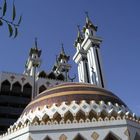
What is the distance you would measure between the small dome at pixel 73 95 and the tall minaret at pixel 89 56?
59.3 feet

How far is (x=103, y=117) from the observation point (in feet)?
49.8

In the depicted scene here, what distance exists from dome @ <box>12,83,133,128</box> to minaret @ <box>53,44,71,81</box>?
95.6ft

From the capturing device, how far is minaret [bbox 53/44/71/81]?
47594mm

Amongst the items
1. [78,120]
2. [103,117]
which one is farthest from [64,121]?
[103,117]

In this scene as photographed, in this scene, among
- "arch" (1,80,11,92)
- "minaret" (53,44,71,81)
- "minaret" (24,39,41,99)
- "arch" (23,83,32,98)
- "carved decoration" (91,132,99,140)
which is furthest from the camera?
"minaret" (53,44,71,81)

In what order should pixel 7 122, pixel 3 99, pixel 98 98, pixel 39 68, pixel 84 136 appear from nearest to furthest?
pixel 84 136 → pixel 98 98 → pixel 7 122 → pixel 3 99 → pixel 39 68

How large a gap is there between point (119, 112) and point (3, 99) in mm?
24804

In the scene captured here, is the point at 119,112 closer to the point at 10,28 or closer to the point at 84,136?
the point at 84,136

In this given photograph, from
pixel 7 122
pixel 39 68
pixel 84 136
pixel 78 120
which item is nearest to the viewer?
pixel 84 136

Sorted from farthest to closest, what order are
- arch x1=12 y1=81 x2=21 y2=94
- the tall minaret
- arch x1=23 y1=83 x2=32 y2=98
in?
arch x1=23 y1=83 x2=32 y2=98, arch x1=12 y1=81 x2=21 y2=94, the tall minaret

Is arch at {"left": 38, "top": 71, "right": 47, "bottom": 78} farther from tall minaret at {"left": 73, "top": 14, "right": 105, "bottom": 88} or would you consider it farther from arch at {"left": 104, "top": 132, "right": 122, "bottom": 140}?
arch at {"left": 104, "top": 132, "right": 122, "bottom": 140}

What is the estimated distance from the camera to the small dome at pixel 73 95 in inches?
648

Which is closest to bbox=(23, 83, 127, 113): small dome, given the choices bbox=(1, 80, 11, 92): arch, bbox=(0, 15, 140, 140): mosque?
bbox=(0, 15, 140, 140): mosque

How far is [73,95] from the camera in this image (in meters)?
16.7
